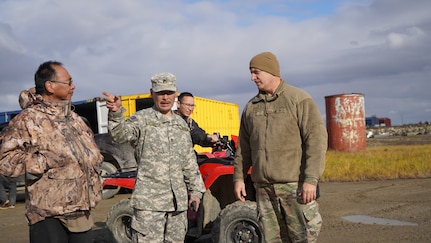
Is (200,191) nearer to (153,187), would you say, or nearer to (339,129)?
(153,187)

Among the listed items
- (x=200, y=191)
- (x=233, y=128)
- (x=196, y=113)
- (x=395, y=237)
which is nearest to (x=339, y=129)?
(x=233, y=128)

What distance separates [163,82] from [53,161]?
4.00 ft

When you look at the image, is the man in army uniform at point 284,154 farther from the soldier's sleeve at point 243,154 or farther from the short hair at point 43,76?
the short hair at point 43,76

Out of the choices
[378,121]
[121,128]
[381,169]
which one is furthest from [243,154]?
[378,121]

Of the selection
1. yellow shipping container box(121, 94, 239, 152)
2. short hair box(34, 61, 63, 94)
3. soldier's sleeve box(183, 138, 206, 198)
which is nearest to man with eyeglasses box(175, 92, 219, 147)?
soldier's sleeve box(183, 138, 206, 198)

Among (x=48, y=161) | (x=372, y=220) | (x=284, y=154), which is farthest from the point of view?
(x=372, y=220)

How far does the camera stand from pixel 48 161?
3.01 m

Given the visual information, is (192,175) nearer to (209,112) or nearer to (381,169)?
(381,169)

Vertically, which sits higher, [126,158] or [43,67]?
[43,67]

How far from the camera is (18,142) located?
9.80 ft

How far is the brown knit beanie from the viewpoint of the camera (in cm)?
374

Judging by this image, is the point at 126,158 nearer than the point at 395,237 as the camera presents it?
No

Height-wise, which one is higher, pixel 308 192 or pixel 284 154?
pixel 284 154

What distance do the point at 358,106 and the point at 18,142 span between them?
2162 centimetres
